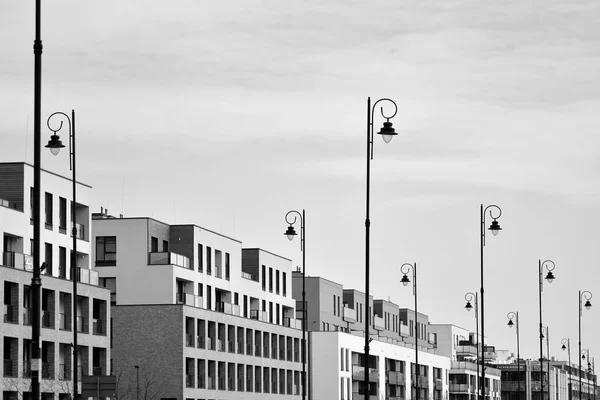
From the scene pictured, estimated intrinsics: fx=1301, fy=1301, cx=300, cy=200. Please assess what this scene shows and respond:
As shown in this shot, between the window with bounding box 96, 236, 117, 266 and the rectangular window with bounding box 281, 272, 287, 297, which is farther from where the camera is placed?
the rectangular window with bounding box 281, 272, 287, 297

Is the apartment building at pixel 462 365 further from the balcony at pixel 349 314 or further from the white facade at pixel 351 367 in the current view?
the balcony at pixel 349 314

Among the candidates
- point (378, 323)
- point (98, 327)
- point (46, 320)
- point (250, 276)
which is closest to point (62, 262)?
point (98, 327)

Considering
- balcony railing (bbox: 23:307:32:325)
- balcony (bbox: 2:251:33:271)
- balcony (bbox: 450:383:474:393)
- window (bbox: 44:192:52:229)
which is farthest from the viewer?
→ balcony (bbox: 450:383:474:393)

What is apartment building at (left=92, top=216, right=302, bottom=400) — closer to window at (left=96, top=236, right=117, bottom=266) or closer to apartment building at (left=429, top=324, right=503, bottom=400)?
window at (left=96, top=236, right=117, bottom=266)

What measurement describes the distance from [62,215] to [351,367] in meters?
50.2

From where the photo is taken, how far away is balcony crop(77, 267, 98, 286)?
72738mm

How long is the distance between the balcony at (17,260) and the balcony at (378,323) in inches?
3077

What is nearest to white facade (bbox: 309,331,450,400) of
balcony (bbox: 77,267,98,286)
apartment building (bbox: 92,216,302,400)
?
apartment building (bbox: 92,216,302,400)

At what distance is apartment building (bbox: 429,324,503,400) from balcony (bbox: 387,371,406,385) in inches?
1140

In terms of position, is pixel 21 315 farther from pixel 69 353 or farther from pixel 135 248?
pixel 135 248

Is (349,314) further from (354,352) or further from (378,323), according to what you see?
(378,323)

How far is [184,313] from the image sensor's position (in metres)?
84.2

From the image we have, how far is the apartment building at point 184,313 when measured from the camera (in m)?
83.6

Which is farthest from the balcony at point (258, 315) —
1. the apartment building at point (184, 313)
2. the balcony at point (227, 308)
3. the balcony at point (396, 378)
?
the balcony at point (396, 378)
